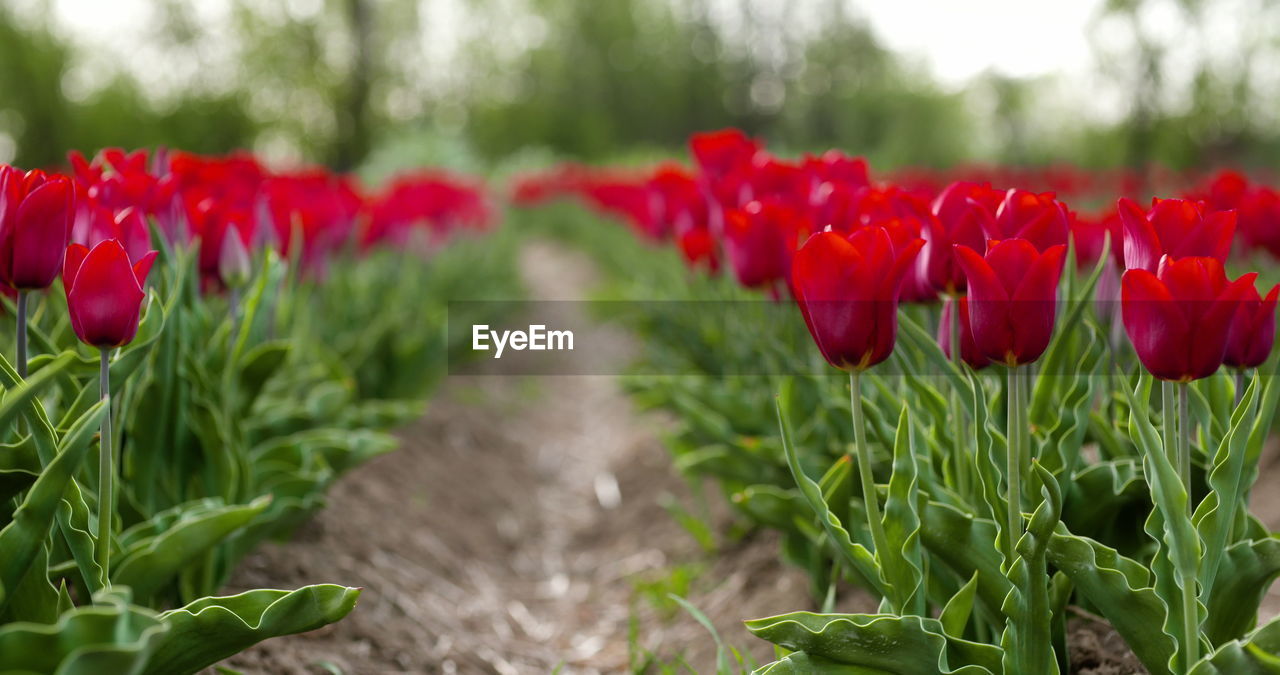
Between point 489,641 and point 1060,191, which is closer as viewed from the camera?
point 489,641

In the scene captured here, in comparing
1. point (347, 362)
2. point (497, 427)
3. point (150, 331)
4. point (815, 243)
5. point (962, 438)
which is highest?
point (815, 243)

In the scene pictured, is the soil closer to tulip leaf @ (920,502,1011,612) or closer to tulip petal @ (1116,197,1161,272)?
tulip leaf @ (920,502,1011,612)

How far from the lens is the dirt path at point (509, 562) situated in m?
2.26

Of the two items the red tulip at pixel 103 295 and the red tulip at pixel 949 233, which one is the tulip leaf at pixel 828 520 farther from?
the red tulip at pixel 103 295

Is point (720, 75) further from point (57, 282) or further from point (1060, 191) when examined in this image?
point (57, 282)

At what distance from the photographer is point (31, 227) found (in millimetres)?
1333

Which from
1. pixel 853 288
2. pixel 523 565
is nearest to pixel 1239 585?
pixel 853 288

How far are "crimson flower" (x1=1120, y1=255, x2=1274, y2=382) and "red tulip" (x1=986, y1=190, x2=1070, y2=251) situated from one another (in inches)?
6.2

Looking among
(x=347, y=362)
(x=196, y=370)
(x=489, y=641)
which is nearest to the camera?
(x=196, y=370)

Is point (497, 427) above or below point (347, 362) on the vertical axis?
below

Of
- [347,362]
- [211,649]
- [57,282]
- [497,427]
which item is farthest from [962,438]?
[497,427]

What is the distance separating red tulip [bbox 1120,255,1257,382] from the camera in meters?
1.13

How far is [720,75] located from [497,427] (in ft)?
95.3

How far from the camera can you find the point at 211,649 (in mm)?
1256
